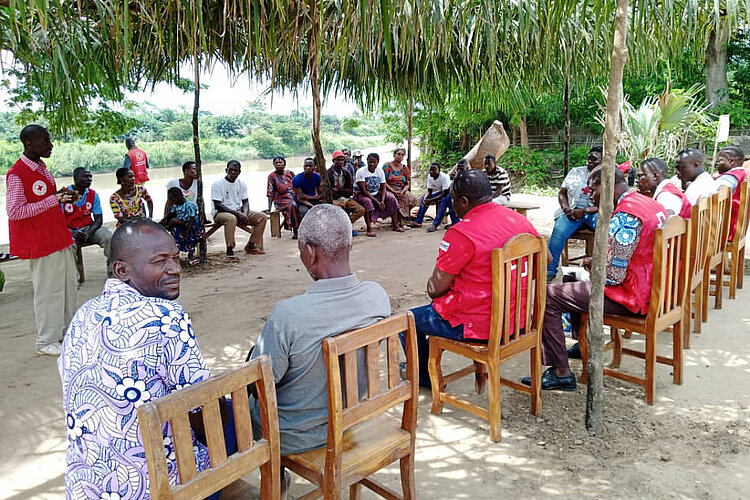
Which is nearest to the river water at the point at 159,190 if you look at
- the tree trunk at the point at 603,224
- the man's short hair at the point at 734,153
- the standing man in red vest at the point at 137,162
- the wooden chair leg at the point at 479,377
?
the standing man in red vest at the point at 137,162

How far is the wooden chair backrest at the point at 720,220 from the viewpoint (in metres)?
4.04

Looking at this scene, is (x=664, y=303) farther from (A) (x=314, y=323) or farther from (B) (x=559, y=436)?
(A) (x=314, y=323)

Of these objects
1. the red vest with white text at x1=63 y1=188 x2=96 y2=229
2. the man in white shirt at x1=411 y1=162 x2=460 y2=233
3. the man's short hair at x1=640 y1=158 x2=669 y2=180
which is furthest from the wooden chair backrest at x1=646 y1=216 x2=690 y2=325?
the man in white shirt at x1=411 y1=162 x2=460 y2=233

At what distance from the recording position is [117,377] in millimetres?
1543

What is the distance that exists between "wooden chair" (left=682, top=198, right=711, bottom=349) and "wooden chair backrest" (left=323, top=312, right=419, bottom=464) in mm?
2219

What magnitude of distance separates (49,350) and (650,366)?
159 inches

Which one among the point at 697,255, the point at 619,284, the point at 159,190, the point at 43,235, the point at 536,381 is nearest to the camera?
the point at 536,381

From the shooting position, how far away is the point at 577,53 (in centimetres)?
748

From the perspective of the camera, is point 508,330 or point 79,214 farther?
point 79,214

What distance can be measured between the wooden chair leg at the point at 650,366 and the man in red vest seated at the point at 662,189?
1.45 m

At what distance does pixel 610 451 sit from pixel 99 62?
6.10m

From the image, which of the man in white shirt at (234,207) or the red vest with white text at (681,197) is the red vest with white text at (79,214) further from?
the red vest with white text at (681,197)

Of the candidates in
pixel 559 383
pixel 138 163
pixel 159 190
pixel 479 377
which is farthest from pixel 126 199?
pixel 159 190

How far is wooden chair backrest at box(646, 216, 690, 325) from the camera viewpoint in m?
2.98
